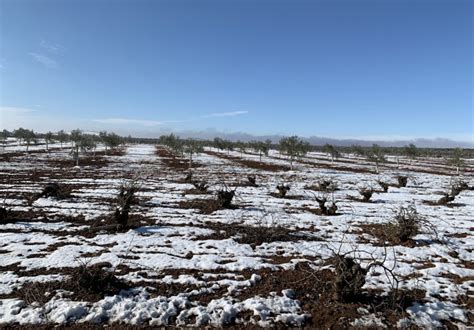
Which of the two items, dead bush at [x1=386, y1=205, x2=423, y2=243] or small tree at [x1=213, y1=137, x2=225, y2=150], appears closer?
dead bush at [x1=386, y1=205, x2=423, y2=243]

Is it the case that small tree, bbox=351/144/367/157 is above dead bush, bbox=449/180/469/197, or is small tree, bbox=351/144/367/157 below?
above

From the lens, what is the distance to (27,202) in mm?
13523

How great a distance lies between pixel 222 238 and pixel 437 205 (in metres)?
14.1

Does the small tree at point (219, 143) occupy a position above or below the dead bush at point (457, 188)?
above

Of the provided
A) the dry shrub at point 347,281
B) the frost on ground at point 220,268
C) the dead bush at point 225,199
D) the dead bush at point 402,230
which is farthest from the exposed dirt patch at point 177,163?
the dry shrub at point 347,281

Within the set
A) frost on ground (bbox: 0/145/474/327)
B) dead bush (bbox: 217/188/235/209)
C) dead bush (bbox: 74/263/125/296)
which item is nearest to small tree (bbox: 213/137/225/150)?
dead bush (bbox: 217/188/235/209)

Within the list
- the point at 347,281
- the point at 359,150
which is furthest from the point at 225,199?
the point at 359,150

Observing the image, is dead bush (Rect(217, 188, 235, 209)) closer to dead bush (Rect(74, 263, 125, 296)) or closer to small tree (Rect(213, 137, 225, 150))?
dead bush (Rect(74, 263, 125, 296))

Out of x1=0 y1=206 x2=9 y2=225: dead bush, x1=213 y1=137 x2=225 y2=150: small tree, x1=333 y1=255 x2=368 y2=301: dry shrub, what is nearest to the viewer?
x1=333 y1=255 x2=368 y2=301: dry shrub

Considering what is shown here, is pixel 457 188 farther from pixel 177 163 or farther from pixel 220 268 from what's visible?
pixel 177 163

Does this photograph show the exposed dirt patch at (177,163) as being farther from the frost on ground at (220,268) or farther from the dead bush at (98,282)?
the dead bush at (98,282)

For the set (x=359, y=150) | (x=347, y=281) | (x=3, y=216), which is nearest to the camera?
(x=347, y=281)

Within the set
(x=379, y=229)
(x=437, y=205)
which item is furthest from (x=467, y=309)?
(x=437, y=205)

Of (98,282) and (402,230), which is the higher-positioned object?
(402,230)
